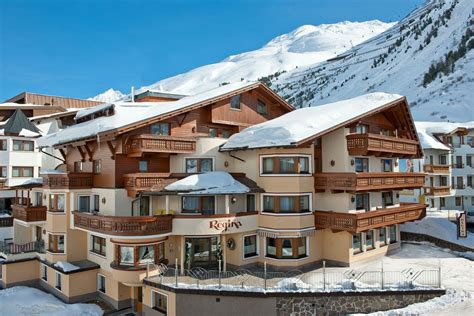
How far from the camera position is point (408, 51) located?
380 ft

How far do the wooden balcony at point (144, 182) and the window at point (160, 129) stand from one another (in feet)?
9.24

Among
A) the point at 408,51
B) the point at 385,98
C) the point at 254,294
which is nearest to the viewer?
the point at 254,294

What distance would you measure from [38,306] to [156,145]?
40.8 feet

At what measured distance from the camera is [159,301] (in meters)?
20.9

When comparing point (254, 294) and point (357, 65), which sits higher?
point (357, 65)

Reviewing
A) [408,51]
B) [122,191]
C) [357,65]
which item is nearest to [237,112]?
[122,191]

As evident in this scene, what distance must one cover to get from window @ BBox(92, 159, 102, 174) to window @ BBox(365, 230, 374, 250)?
59.3 ft

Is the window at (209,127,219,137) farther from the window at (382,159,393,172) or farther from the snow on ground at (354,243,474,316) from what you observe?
the snow on ground at (354,243,474,316)

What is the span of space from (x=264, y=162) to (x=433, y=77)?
262 ft

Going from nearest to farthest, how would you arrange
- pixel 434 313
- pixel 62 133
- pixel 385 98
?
pixel 434 313, pixel 385 98, pixel 62 133

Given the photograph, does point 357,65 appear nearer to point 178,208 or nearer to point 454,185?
point 454,185

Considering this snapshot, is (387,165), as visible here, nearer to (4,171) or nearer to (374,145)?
(374,145)

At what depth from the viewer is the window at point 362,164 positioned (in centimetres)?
2508

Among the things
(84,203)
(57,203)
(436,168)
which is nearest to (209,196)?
(84,203)
